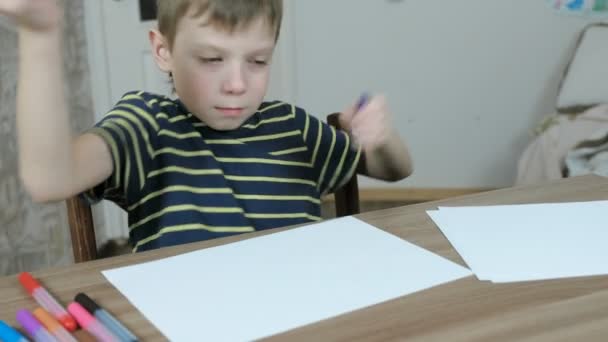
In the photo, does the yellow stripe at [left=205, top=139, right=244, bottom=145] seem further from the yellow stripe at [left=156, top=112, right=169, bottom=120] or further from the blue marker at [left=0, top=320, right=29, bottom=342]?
the blue marker at [left=0, top=320, right=29, bottom=342]

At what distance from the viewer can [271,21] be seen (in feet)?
2.65

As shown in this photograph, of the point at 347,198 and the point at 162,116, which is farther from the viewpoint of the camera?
the point at 347,198

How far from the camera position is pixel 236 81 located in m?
0.76

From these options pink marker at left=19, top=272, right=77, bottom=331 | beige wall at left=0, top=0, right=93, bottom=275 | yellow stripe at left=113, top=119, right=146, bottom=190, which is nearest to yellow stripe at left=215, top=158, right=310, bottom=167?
yellow stripe at left=113, top=119, right=146, bottom=190

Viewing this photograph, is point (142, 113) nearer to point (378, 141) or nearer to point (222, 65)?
point (222, 65)

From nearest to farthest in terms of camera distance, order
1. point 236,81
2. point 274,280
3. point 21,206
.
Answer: point 274,280, point 236,81, point 21,206

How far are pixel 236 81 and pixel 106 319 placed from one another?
0.37 meters

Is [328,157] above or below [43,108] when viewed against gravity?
below

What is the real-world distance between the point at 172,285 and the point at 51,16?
0.80 ft

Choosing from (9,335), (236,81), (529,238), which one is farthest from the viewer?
(236,81)

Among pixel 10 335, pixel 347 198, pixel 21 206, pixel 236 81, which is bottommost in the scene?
pixel 21 206

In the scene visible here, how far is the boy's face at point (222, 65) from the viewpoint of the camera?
2.50 feet

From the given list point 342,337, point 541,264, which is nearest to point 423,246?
point 541,264

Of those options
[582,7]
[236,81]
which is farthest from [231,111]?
[582,7]
